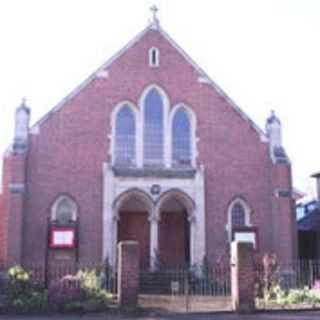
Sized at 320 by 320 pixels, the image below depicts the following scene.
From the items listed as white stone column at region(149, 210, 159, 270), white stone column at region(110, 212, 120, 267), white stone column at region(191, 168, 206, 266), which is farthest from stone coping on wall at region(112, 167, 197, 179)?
white stone column at region(110, 212, 120, 267)

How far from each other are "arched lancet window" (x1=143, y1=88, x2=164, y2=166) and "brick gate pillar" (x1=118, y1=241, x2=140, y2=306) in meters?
9.80

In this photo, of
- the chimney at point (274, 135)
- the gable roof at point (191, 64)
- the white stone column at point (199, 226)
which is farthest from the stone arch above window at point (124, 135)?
the chimney at point (274, 135)

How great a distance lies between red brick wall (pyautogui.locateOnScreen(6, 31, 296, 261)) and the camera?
89.9ft

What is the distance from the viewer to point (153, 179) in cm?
2802

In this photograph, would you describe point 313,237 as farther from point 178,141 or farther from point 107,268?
point 107,268

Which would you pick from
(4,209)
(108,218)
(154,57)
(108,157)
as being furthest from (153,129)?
(4,209)

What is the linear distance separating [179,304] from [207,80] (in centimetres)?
1291

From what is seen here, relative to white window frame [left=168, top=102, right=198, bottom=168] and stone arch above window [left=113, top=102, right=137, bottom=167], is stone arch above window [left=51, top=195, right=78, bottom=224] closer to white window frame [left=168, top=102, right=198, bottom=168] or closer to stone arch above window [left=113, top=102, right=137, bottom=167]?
stone arch above window [left=113, top=102, right=137, bottom=167]

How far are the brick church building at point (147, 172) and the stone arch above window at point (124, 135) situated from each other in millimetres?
47

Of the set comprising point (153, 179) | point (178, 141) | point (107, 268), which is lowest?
point (107, 268)

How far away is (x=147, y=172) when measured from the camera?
27922 mm

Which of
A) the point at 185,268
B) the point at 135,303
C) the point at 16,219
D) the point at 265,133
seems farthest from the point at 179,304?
the point at 265,133

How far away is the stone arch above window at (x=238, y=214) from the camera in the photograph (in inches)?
1137

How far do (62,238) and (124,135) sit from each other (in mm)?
5487
